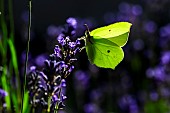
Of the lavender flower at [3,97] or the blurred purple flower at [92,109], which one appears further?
the blurred purple flower at [92,109]

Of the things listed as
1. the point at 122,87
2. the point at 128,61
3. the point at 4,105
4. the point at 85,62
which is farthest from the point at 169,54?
the point at 4,105

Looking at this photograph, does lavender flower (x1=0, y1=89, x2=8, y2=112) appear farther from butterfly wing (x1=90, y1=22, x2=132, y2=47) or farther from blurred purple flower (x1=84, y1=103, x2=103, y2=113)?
blurred purple flower (x1=84, y1=103, x2=103, y2=113)

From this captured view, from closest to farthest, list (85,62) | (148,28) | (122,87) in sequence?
(122,87) → (148,28) → (85,62)

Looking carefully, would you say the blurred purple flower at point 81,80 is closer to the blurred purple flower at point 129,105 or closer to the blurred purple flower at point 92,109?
the blurred purple flower at point 92,109

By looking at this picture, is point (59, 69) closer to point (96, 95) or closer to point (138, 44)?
point (96, 95)

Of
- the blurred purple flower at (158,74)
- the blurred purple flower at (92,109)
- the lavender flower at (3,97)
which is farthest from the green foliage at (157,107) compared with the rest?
the lavender flower at (3,97)

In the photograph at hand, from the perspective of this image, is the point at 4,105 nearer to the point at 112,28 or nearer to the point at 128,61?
the point at 112,28

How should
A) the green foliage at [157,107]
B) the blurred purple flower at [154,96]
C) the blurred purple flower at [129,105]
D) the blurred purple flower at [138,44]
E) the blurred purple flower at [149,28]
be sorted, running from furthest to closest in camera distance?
the blurred purple flower at [138,44], the blurred purple flower at [149,28], the blurred purple flower at [154,96], the blurred purple flower at [129,105], the green foliage at [157,107]
